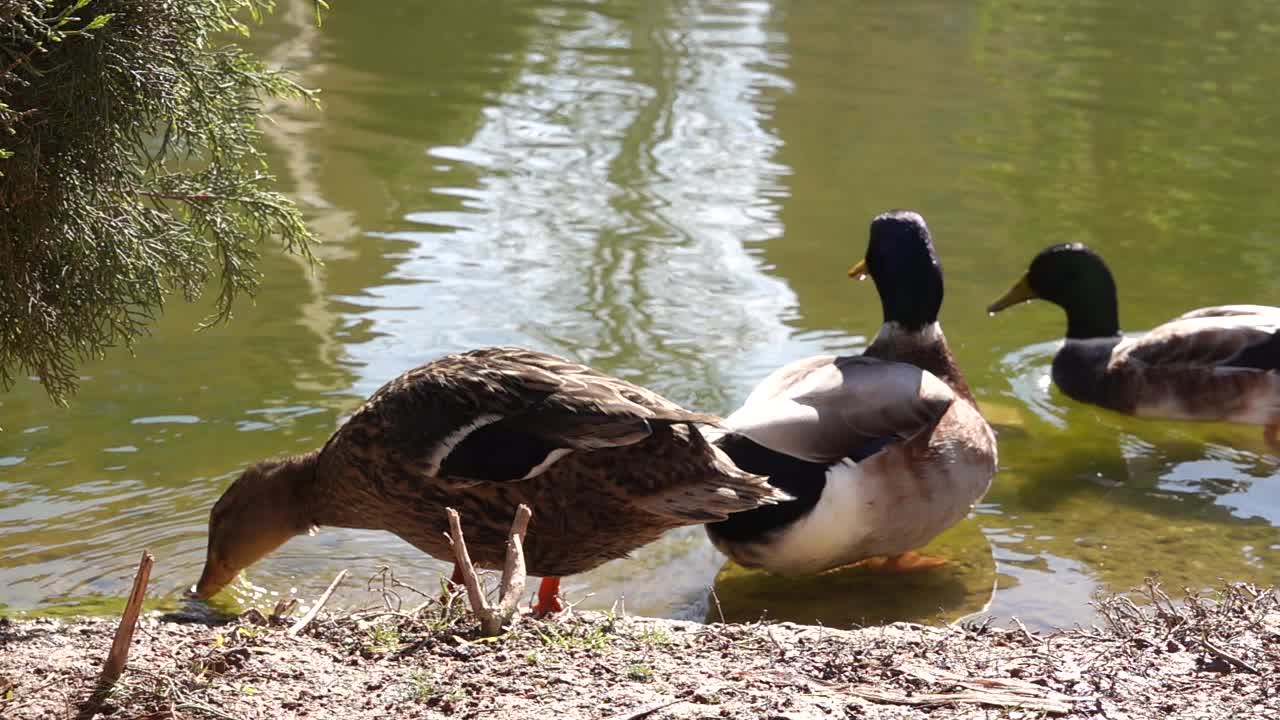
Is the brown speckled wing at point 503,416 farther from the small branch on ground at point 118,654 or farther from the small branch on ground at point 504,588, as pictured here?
the small branch on ground at point 118,654

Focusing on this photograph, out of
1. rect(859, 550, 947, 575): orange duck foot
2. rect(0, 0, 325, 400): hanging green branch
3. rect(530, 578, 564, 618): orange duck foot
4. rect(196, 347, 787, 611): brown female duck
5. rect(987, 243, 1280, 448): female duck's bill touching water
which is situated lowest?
rect(859, 550, 947, 575): orange duck foot

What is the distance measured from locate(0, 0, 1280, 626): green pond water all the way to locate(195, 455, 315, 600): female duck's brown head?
0.31 m

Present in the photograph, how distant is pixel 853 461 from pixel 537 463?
1386 mm

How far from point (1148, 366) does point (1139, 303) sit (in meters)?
1.57

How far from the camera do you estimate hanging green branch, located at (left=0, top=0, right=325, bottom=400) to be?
12.2ft

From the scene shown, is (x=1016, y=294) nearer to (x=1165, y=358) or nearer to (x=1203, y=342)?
(x=1165, y=358)

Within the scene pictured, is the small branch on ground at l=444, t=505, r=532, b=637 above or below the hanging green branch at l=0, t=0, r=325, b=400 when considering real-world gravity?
below

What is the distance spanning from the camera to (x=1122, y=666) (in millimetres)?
3424

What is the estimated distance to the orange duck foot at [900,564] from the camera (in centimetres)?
569

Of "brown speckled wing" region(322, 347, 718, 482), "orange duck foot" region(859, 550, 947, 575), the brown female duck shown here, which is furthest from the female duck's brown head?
"orange duck foot" region(859, 550, 947, 575)

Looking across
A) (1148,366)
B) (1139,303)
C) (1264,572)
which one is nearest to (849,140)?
(1139,303)

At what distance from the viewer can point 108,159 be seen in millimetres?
4043

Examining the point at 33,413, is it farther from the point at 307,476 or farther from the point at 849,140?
the point at 849,140

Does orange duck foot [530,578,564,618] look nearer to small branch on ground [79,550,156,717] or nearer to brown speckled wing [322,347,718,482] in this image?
brown speckled wing [322,347,718,482]
